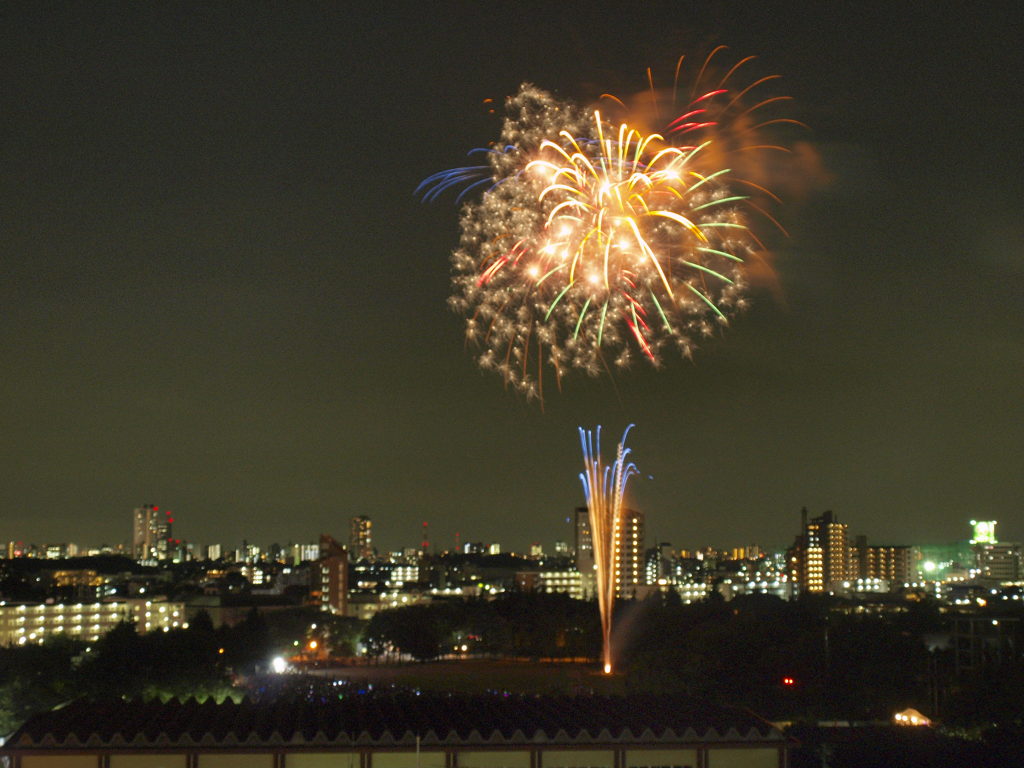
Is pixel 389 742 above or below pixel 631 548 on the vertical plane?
below

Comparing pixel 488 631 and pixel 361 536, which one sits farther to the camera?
pixel 361 536

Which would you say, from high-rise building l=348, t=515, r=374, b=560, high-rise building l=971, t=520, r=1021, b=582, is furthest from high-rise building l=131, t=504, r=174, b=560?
high-rise building l=971, t=520, r=1021, b=582

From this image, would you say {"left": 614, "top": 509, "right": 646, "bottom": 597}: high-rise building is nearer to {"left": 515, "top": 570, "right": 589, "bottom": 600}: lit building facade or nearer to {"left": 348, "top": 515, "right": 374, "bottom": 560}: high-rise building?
{"left": 515, "top": 570, "right": 589, "bottom": 600}: lit building facade

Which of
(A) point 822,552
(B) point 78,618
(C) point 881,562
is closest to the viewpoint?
(B) point 78,618

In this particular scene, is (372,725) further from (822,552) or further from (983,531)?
(983,531)

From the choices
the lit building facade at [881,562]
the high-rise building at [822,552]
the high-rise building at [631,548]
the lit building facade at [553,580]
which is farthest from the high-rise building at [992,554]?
the lit building facade at [553,580]

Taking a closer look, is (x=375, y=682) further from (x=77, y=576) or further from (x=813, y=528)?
(x=813, y=528)

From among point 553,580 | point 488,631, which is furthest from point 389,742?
point 553,580
